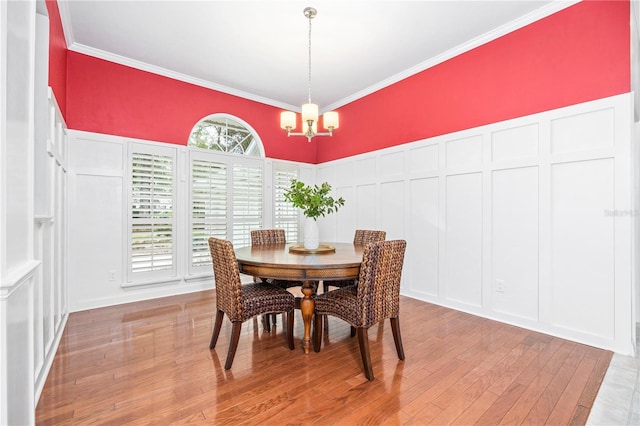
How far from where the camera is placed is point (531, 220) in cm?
297

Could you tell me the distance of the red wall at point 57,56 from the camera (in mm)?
2464

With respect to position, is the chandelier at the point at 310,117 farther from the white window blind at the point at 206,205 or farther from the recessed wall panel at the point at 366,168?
the white window blind at the point at 206,205

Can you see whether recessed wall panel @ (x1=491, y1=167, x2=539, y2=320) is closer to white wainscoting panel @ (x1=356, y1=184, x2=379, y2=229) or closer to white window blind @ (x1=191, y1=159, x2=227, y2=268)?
white wainscoting panel @ (x1=356, y1=184, x2=379, y2=229)

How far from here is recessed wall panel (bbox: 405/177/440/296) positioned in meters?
3.79

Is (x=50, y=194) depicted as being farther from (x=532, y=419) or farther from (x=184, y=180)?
(x=532, y=419)

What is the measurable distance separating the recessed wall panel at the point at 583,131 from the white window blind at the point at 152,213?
4307 millimetres

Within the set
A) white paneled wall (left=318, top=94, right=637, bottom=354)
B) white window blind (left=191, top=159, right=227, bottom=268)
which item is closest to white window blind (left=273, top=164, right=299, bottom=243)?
white window blind (left=191, top=159, right=227, bottom=268)

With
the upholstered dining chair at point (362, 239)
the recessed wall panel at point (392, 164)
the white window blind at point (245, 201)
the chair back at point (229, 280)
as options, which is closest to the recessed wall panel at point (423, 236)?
the recessed wall panel at point (392, 164)

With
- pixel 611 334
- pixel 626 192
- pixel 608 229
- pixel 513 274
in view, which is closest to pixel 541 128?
pixel 626 192

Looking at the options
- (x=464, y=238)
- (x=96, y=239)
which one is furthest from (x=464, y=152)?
(x=96, y=239)

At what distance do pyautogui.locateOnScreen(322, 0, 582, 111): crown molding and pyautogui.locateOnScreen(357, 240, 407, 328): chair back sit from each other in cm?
260

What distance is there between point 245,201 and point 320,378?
10.5 ft

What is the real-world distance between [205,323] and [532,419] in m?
2.69

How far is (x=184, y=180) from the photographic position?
4234mm
